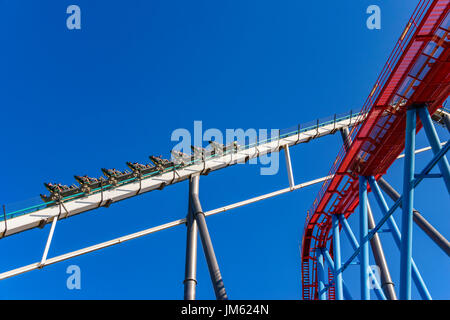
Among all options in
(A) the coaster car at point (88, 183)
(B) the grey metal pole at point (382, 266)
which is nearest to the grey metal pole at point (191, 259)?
(A) the coaster car at point (88, 183)

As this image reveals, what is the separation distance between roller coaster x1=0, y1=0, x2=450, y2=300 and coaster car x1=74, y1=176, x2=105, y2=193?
0.03 metres

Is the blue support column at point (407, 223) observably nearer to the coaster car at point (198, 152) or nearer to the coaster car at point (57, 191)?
the coaster car at point (198, 152)

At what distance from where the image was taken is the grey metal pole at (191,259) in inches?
392

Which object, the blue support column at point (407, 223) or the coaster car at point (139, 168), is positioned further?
the coaster car at point (139, 168)

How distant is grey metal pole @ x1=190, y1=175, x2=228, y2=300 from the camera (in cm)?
977

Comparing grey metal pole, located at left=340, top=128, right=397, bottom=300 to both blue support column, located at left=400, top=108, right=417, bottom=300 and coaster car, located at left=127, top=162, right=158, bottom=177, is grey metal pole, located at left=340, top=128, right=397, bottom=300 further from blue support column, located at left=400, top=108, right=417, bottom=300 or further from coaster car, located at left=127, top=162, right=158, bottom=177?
coaster car, located at left=127, top=162, right=158, bottom=177

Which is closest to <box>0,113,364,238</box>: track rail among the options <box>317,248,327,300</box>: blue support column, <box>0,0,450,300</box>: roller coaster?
<box>0,0,450,300</box>: roller coaster

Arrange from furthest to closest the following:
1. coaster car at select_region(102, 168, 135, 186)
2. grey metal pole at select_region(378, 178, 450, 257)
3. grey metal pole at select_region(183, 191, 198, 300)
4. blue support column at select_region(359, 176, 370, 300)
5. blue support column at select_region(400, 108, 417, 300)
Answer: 1. coaster car at select_region(102, 168, 135, 186)
2. grey metal pole at select_region(378, 178, 450, 257)
3. blue support column at select_region(359, 176, 370, 300)
4. grey metal pole at select_region(183, 191, 198, 300)
5. blue support column at select_region(400, 108, 417, 300)

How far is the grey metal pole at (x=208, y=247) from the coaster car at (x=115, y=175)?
6.44 feet

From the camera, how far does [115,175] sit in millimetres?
12375

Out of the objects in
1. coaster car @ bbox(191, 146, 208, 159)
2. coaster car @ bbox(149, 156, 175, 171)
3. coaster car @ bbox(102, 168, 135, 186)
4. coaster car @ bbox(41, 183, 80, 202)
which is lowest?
coaster car @ bbox(41, 183, 80, 202)

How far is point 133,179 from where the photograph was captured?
12.6m
